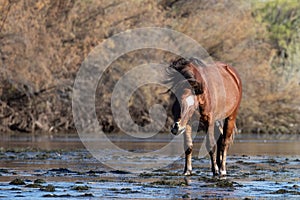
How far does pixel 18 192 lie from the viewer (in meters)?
10.7

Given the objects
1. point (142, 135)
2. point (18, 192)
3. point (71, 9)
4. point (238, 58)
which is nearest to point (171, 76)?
point (18, 192)

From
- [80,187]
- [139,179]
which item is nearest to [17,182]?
[80,187]

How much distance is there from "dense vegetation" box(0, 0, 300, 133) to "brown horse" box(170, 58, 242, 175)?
16.0m

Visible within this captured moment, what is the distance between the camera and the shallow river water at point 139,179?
10.9 metres

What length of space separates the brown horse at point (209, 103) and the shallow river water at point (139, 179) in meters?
0.46

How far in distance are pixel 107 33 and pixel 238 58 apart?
648 cm

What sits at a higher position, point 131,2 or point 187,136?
point 131,2

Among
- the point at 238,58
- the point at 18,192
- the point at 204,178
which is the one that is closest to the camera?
the point at 18,192

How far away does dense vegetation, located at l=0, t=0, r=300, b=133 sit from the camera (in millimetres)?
30594

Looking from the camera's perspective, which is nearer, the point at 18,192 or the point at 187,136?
the point at 18,192

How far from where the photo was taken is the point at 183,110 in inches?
515

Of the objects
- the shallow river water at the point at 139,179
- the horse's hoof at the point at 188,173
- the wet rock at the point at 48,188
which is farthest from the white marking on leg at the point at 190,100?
the wet rock at the point at 48,188

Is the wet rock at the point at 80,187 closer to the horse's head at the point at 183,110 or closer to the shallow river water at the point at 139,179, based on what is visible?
the shallow river water at the point at 139,179

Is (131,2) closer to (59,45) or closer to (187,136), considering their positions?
(59,45)
